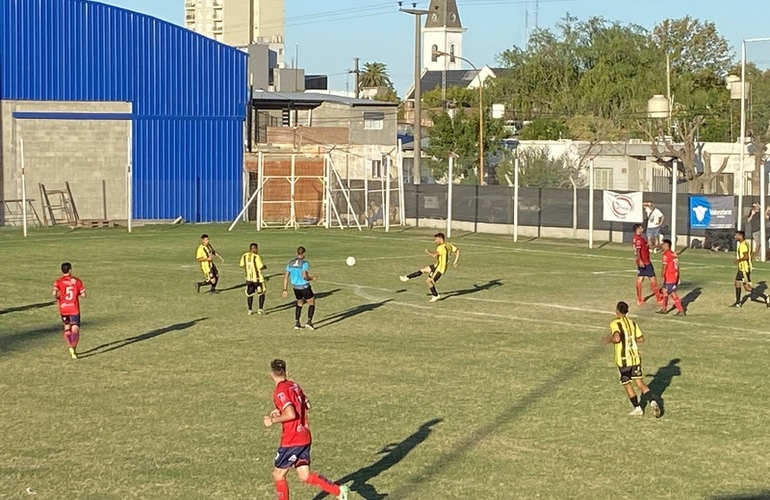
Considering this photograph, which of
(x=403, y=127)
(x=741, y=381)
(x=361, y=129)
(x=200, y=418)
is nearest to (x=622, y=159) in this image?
(x=361, y=129)

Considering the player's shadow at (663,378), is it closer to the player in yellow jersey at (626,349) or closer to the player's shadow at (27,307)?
the player in yellow jersey at (626,349)

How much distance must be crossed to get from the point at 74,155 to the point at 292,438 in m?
47.0

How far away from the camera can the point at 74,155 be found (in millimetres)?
57000

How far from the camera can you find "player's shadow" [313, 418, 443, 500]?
13602 mm

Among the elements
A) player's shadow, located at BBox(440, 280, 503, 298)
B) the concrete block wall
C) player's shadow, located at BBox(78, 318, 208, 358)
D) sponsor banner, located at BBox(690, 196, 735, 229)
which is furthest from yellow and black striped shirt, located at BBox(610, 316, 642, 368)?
the concrete block wall

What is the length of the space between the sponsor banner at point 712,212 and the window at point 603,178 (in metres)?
25.7

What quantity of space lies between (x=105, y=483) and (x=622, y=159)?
5837cm

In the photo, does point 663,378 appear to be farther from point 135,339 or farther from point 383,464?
point 135,339

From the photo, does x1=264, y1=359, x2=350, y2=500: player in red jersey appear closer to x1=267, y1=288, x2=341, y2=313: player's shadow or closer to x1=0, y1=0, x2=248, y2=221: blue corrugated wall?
x1=267, y1=288, x2=341, y2=313: player's shadow

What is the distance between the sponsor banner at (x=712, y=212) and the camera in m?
44.1

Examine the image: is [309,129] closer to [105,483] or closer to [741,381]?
[741,381]

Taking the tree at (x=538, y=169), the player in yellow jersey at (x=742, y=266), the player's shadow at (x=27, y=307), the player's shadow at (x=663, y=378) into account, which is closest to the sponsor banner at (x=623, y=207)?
the player in yellow jersey at (x=742, y=266)

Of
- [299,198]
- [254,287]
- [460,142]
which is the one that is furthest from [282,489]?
[460,142]

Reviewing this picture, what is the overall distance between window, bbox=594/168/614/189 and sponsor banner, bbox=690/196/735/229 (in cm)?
2572
